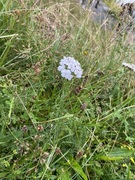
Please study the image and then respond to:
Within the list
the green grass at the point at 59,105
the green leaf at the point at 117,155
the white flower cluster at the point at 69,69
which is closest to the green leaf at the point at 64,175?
the green grass at the point at 59,105

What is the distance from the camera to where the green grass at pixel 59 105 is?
1839 millimetres

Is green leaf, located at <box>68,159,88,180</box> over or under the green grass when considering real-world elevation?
under

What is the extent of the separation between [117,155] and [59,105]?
1.35 feet

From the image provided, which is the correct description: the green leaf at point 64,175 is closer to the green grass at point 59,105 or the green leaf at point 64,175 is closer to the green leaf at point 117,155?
the green grass at point 59,105

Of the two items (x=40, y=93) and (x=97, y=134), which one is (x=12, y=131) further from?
(x=97, y=134)

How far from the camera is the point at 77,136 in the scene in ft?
6.54

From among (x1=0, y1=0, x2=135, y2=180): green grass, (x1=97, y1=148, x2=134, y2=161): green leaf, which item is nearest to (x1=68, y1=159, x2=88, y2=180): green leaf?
(x1=0, y1=0, x2=135, y2=180): green grass

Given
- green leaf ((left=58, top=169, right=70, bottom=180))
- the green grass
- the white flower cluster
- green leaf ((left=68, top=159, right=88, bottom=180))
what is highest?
the white flower cluster

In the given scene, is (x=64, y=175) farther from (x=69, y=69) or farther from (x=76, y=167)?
(x=69, y=69)

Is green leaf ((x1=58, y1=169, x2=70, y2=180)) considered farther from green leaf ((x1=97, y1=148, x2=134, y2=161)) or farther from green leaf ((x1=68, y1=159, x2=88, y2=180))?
green leaf ((x1=97, y1=148, x2=134, y2=161))

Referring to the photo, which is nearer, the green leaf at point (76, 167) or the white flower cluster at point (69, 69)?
the green leaf at point (76, 167)

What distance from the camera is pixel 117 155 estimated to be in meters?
2.07

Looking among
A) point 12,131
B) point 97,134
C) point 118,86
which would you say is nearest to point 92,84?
point 118,86

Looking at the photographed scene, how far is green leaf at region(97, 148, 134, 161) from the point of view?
2.01 metres
